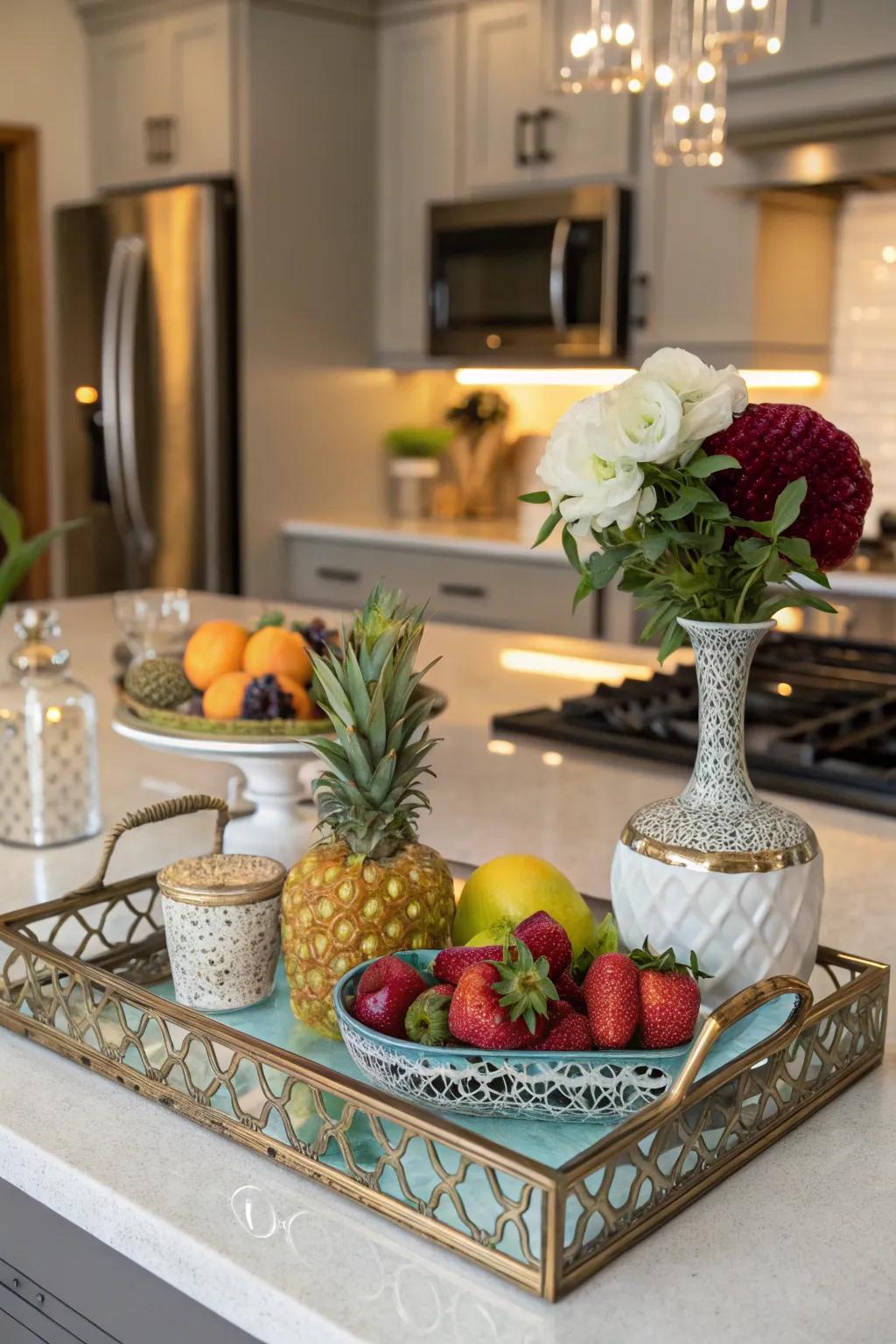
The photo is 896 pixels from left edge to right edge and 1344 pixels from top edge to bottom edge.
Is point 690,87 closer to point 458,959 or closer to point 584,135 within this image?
point 458,959

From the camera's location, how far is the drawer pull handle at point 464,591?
414 centimetres

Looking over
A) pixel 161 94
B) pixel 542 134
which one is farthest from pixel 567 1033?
pixel 161 94

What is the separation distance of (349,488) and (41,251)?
1.35 metres

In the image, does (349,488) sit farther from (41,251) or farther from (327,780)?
(327,780)

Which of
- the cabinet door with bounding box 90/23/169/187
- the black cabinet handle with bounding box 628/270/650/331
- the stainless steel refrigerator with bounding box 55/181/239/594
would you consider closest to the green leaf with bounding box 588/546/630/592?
the black cabinet handle with bounding box 628/270/650/331

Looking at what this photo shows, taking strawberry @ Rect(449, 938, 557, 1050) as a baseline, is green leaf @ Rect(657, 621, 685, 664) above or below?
above

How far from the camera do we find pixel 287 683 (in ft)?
4.44

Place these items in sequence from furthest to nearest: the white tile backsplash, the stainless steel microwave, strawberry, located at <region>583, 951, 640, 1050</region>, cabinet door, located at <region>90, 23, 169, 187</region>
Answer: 1. cabinet door, located at <region>90, 23, 169, 187</region>
2. the stainless steel microwave
3. the white tile backsplash
4. strawberry, located at <region>583, 951, 640, 1050</region>

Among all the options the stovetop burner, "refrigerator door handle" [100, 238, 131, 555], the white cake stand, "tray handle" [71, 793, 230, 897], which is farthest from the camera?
"refrigerator door handle" [100, 238, 131, 555]

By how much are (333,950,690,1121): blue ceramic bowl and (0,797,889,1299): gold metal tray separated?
0.02 metres

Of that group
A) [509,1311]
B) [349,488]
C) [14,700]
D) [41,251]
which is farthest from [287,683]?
[41,251]

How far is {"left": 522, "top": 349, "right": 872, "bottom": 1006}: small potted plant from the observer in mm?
823

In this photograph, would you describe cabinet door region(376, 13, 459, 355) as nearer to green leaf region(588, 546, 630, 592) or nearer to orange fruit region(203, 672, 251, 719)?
orange fruit region(203, 672, 251, 719)

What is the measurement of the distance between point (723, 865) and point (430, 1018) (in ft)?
0.71
